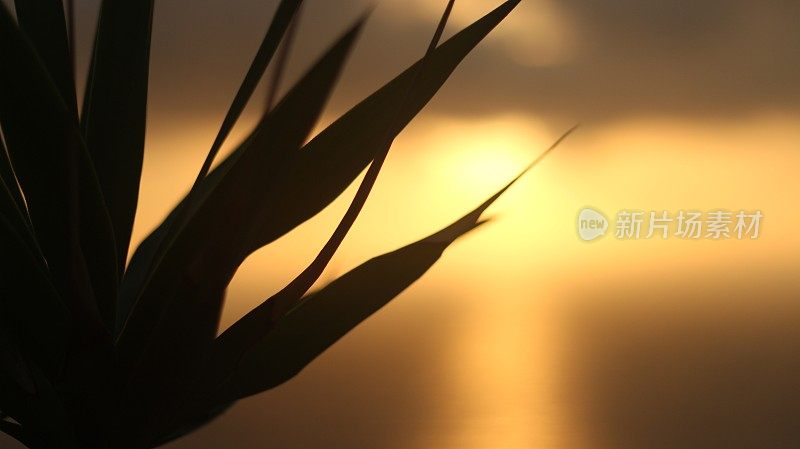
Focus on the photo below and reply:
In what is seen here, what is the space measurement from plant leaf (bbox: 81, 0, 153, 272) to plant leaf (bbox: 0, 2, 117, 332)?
0.36 ft

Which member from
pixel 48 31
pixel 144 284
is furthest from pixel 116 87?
pixel 144 284

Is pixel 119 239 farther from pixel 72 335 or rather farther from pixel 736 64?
pixel 736 64

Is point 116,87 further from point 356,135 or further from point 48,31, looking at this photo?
point 356,135

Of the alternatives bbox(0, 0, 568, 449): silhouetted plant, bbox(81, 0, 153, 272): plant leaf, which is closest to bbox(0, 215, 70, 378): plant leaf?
bbox(0, 0, 568, 449): silhouetted plant

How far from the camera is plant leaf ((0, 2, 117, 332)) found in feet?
1.05

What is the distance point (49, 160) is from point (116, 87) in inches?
5.8

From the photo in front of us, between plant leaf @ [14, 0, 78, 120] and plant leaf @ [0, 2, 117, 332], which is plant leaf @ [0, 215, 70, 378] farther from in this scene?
plant leaf @ [14, 0, 78, 120]

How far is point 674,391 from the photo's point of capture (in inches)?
59.0

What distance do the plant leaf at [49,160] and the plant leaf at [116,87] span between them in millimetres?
109

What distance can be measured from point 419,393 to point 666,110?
780mm

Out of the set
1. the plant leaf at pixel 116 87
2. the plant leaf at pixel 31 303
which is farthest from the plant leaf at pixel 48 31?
the plant leaf at pixel 31 303

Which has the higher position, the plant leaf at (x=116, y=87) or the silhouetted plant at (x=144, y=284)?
the plant leaf at (x=116, y=87)

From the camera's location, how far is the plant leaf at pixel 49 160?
0.32m

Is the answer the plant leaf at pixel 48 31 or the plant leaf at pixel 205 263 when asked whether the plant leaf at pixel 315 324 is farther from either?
the plant leaf at pixel 48 31
